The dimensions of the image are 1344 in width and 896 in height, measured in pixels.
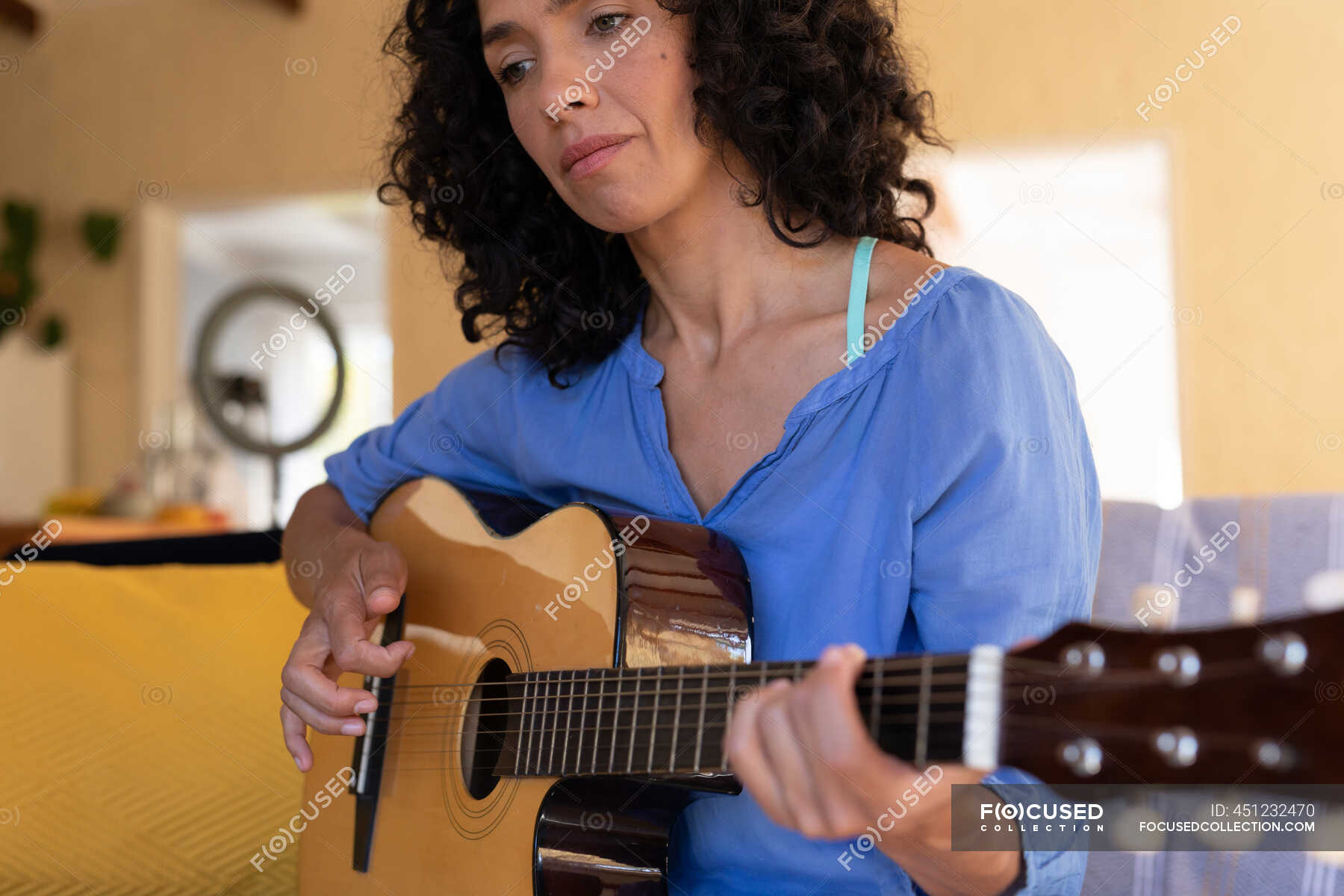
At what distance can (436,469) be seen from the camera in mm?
1425

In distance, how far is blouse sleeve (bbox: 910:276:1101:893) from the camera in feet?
2.83

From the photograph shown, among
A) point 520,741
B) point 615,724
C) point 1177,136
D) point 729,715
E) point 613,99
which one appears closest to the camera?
point 729,715

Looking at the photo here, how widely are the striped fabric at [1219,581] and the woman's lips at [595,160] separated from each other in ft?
2.51

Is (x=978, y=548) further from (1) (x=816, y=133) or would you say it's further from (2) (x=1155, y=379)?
(2) (x=1155, y=379)

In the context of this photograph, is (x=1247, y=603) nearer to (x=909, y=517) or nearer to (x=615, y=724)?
(x=909, y=517)

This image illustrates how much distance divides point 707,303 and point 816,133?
21 centimetres

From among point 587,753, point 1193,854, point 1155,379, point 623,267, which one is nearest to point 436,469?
point 623,267

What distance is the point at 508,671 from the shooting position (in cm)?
105

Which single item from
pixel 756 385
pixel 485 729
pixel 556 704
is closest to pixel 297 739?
pixel 485 729

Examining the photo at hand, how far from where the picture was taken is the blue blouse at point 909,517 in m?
0.87

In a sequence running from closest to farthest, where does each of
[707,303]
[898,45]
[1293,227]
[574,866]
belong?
[574,866], [707,303], [898,45], [1293,227]

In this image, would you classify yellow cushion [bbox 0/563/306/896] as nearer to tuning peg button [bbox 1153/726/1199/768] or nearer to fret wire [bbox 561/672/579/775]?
fret wire [bbox 561/672/579/775]

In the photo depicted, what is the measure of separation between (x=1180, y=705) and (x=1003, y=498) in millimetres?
352

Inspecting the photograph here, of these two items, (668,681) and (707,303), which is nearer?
(668,681)
